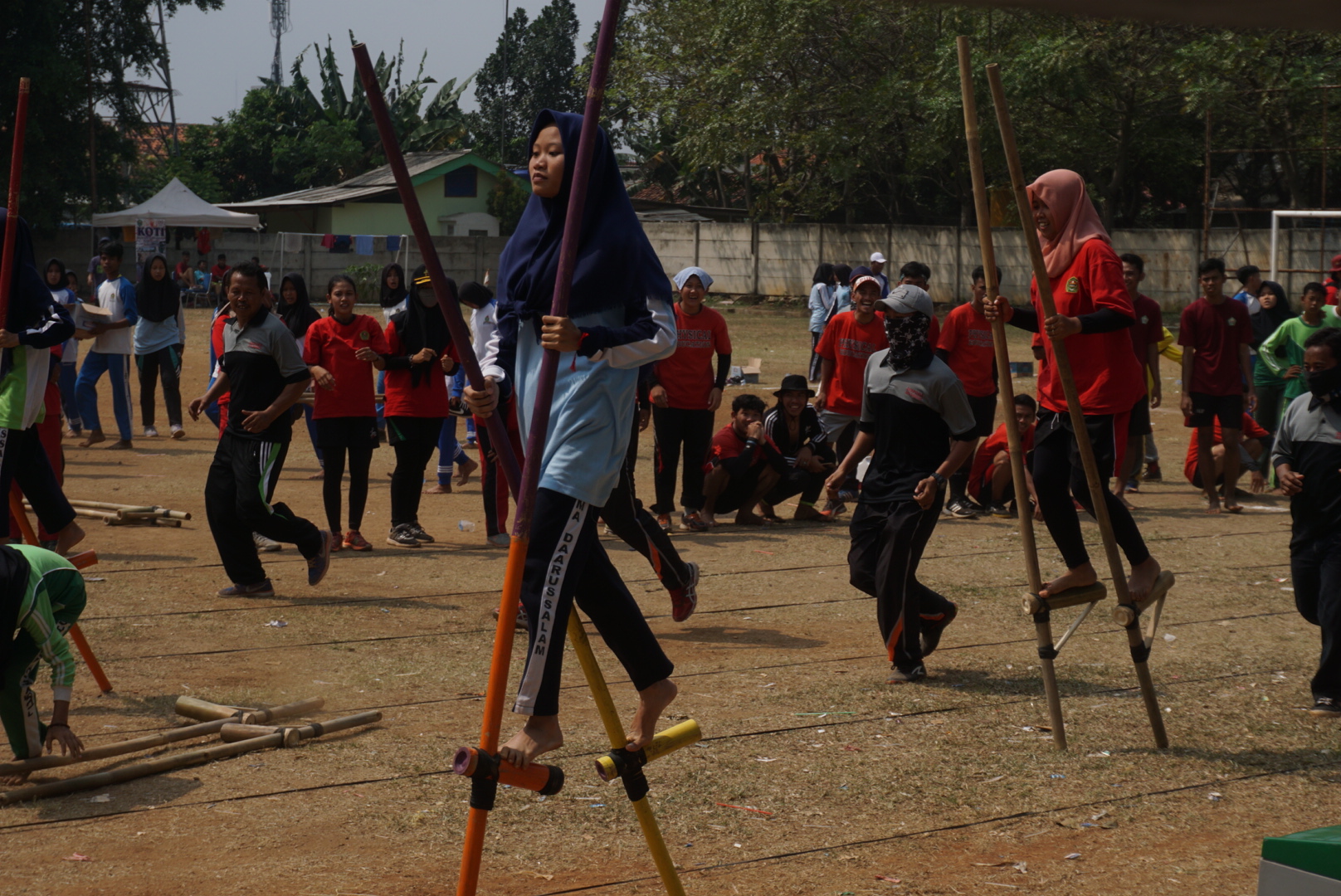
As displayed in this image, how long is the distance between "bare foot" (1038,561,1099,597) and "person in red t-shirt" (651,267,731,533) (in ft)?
18.0

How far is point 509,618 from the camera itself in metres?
3.36

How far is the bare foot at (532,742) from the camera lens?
353cm

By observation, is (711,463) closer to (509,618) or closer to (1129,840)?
(1129,840)

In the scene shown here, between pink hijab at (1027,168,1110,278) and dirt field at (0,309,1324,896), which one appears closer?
dirt field at (0,309,1324,896)

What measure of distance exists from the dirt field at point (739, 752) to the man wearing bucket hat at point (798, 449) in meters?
2.04

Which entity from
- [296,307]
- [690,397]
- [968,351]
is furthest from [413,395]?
[968,351]

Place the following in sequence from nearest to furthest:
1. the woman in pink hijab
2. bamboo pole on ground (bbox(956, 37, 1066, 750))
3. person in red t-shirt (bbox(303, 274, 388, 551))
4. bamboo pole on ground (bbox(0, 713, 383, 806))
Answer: bamboo pole on ground (bbox(0, 713, 383, 806)) → bamboo pole on ground (bbox(956, 37, 1066, 750)) → the woman in pink hijab → person in red t-shirt (bbox(303, 274, 388, 551))

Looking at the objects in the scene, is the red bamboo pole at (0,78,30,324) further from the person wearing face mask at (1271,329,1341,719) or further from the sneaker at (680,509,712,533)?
the sneaker at (680,509,712,533)

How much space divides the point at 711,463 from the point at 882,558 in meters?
4.98

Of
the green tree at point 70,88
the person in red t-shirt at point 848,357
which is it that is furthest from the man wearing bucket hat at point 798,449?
the green tree at point 70,88

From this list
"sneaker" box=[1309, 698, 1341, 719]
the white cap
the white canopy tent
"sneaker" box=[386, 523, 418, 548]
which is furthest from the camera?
the white canopy tent

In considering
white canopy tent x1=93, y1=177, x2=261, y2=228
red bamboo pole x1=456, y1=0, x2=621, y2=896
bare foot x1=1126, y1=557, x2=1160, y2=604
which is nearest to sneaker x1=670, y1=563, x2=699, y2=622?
bare foot x1=1126, y1=557, x2=1160, y2=604

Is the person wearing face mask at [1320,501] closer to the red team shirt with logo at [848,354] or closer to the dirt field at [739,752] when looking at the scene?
the dirt field at [739,752]

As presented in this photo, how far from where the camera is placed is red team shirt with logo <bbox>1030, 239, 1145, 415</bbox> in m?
5.60
